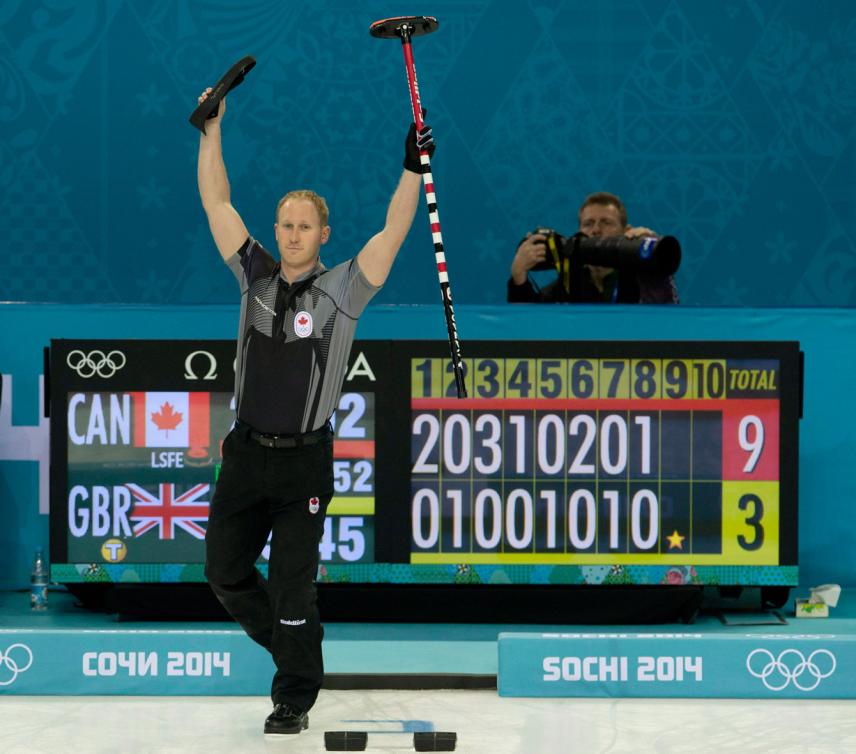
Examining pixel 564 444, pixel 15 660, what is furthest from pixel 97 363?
pixel 564 444

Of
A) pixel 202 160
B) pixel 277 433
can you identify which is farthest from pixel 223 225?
pixel 277 433

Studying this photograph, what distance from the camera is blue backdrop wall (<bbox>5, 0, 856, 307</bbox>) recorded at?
8.90 m

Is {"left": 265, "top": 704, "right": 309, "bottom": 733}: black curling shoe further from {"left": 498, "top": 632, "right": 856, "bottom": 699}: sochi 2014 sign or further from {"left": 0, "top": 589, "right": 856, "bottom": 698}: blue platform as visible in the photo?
{"left": 498, "top": 632, "right": 856, "bottom": 699}: sochi 2014 sign

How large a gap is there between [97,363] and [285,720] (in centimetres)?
192

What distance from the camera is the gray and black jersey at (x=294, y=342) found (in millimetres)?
4543

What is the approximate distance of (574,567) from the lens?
19.2 feet

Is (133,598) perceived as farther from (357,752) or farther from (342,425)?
(357,752)

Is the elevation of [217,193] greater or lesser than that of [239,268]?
greater

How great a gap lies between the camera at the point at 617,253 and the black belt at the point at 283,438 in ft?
6.72

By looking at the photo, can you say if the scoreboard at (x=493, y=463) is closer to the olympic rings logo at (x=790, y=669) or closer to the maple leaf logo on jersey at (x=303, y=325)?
the olympic rings logo at (x=790, y=669)

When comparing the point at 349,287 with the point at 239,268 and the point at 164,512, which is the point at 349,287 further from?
the point at 164,512

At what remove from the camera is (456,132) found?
29.3 ft

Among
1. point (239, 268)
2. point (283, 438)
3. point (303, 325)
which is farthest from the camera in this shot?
point (239, 268)

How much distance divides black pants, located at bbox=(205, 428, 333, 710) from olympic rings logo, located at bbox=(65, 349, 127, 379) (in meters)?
1.40
